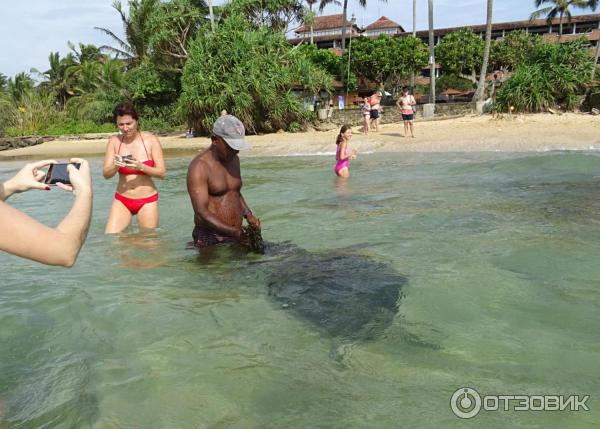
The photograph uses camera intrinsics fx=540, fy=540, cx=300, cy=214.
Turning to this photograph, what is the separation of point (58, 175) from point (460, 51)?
146ft

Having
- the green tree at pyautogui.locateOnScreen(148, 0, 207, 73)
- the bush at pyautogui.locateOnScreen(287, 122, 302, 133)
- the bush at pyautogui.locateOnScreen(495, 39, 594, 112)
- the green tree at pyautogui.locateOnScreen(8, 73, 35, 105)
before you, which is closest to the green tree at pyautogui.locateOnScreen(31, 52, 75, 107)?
the green tree at pyautogui.locateOnScreen(8, 73, 35, 105)

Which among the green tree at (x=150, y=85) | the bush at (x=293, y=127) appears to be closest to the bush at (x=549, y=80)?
the bush at (x=293, y=127)

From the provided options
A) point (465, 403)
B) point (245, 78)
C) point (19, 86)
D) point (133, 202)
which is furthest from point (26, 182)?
point (19, 86)

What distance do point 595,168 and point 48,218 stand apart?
384 inches

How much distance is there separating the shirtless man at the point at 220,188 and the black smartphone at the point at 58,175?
2.15 meters

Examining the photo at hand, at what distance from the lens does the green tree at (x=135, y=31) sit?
97.4ft

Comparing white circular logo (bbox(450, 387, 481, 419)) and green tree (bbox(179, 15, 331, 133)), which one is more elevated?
green tree (bbox(179, 15, 331, 133))

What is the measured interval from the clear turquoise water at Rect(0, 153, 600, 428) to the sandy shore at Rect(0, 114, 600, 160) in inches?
365

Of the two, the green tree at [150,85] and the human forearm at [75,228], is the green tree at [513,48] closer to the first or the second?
the green tree at [150,85]

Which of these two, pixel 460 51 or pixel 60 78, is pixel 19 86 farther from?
pixel 460 51

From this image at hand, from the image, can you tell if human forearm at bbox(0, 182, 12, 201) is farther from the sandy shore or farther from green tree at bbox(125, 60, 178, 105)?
green tree at bbox(125, 60, 178, 105)

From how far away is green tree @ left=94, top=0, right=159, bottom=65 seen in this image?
2969 cm

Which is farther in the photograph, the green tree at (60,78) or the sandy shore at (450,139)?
the green tree at (60,78)

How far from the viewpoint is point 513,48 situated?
141 feet
